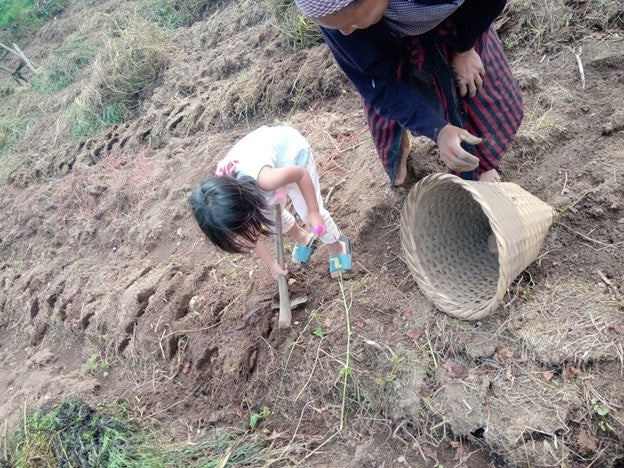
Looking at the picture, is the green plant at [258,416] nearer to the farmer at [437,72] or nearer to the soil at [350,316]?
the soil at [350,316]

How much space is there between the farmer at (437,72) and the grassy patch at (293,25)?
2182mm

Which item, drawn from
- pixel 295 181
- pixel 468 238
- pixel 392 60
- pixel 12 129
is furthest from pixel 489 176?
pixel 12 129

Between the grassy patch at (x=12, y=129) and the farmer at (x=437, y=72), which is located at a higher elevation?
the farmer at (x=437, y=72)

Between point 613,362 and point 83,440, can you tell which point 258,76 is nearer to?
point 83,440

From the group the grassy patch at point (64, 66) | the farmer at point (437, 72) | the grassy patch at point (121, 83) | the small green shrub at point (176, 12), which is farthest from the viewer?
the grassy patch at point (64, 66)

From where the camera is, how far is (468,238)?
2.06m

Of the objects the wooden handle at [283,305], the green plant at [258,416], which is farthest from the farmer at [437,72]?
the green plant at [258,416]

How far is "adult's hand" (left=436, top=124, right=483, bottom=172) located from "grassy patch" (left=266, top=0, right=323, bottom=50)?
256 cm

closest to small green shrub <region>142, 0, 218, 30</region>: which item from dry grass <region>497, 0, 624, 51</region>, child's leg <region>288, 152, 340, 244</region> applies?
dry grass <region>497, 0, 624, 51</region>

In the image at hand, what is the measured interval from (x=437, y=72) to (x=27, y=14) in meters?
10.2

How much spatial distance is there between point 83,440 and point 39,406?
0.46m

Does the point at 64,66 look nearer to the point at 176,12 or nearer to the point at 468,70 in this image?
the point at 176,12

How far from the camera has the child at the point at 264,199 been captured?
5.97 ft

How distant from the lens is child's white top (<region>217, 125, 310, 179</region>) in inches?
79.4
